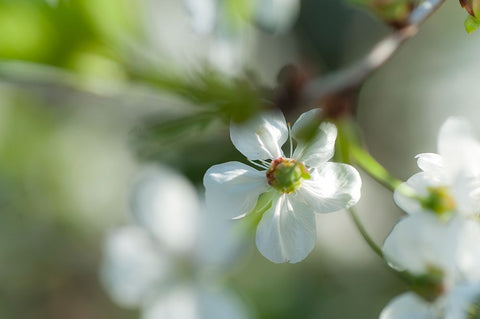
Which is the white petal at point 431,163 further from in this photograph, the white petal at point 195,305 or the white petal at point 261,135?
the white petal at point 195,305

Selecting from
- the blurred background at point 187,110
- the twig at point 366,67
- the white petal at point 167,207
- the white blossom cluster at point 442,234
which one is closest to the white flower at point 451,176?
the white blossom cluster at point 442,234

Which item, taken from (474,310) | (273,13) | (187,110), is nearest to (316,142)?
(474,310)

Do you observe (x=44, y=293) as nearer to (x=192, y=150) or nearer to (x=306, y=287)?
(x=306, y=287)

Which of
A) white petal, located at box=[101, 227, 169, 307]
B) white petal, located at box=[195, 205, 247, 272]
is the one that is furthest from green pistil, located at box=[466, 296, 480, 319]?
white petal, located at box=[101, 227, 169, 307]

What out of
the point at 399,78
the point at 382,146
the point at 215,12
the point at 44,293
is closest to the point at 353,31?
the point at 399,78

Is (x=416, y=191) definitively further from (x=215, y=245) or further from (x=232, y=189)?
(x=215, y=245)

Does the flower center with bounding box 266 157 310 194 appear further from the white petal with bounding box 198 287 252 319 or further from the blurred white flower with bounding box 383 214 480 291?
the white petal with bounding box 198 287 252 319
